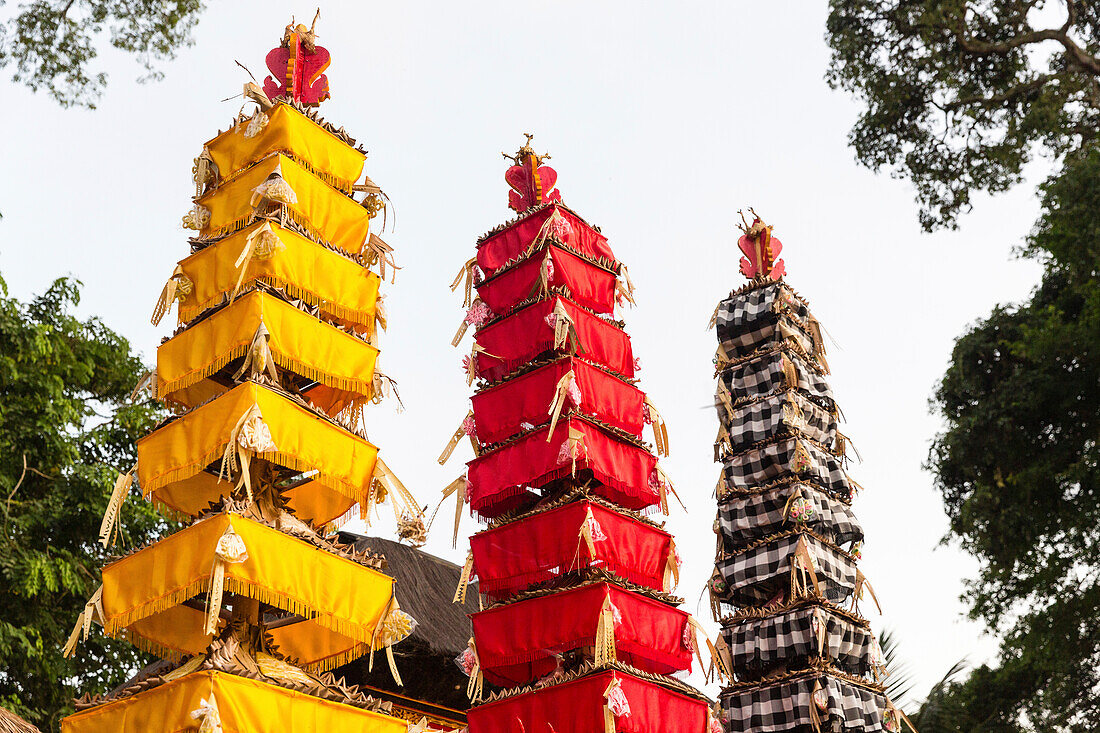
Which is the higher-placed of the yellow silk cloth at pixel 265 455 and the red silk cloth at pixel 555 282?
the red silk cloth at pixel 555 282

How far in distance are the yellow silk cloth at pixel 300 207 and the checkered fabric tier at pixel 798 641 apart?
625 cm

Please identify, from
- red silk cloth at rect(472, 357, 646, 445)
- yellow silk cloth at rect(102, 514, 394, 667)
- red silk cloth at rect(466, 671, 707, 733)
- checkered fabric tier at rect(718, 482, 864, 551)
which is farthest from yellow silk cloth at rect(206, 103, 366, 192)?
checkered fabric tier at rect(718, 482, 864, 551)

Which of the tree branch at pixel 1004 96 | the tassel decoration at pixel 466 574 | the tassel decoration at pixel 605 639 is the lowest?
the tassel decoration at pixel 605 639

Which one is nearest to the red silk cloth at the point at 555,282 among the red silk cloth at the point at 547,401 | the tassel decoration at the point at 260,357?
the red silk cloth at the point at 547,401

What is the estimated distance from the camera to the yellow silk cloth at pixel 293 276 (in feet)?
32.0

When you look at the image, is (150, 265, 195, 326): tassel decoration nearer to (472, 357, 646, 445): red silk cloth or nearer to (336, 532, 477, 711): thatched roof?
(472, 357, 646, 445): red silk cloth

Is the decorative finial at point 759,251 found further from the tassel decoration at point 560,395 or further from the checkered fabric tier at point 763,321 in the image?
the tassel decoration at point 560,395

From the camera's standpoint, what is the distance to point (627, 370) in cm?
1306

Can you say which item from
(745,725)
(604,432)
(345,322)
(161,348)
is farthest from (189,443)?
(745,725)

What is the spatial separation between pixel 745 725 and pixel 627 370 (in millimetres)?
4308

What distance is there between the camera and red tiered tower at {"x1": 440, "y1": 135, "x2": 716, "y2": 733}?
10.6 metres

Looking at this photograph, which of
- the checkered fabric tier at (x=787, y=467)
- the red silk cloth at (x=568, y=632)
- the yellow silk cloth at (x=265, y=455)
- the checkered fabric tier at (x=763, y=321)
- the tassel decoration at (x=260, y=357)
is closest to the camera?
the yellow silk cloth at (x=265, y=455)

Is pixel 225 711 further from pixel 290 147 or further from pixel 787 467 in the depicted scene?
pixel 787 467

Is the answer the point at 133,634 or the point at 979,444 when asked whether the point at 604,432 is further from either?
the point at 979,444
